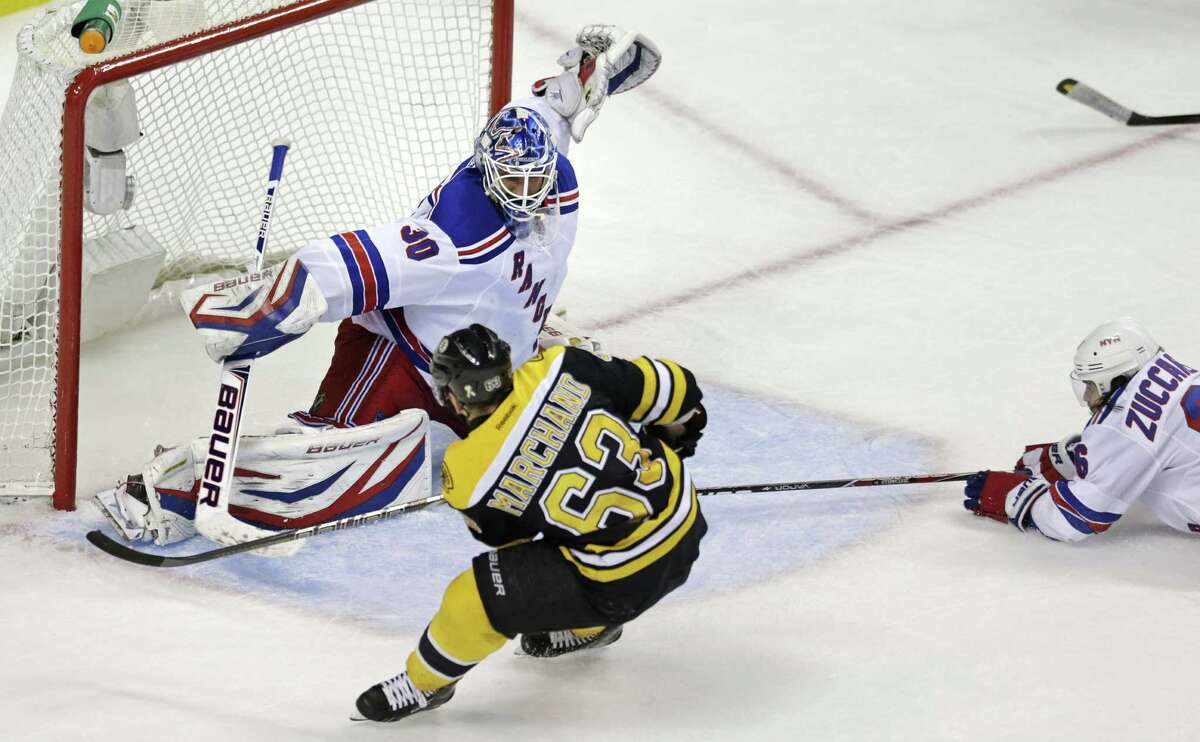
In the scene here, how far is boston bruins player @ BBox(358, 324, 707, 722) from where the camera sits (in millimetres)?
2500

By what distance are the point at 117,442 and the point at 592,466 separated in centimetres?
166

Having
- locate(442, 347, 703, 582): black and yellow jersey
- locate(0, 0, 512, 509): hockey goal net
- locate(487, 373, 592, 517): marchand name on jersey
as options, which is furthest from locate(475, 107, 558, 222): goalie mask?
locate(487, 373, 592, 517): marchand name on jersey

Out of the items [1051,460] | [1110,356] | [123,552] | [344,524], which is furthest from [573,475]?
[1051,460]

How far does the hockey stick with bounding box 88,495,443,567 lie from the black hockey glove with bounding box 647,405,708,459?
689mm

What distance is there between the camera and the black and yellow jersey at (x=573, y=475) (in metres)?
2.50

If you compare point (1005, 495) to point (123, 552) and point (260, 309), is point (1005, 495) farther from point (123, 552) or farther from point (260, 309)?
point (123, 552)

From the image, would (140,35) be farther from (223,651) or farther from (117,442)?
(223,651)

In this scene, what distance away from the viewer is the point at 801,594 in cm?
328

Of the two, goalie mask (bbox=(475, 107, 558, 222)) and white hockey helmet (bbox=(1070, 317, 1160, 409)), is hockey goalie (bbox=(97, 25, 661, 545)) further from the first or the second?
white hockey helmet (bbox=(1070, 317, 1160, 409))

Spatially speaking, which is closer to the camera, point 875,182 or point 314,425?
point 314,425

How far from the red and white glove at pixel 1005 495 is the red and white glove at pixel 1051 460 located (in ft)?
0.26

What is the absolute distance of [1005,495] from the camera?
3.47m

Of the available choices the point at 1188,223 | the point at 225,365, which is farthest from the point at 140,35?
the point at 1188,223

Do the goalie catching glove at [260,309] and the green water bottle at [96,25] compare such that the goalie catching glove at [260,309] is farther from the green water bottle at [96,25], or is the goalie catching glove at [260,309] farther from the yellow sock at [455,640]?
the yellow sock at [455,640]
